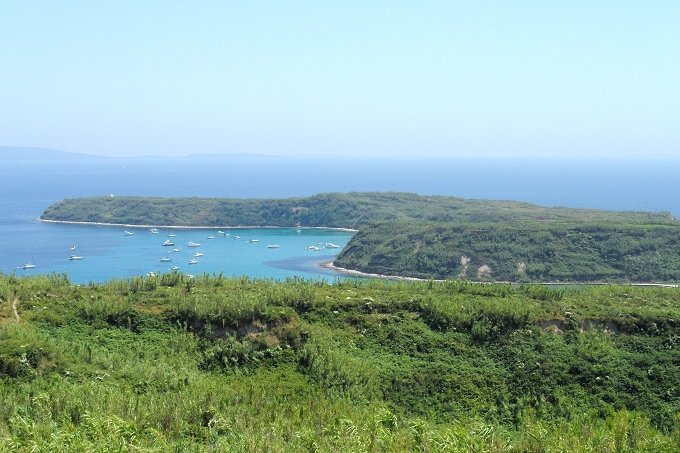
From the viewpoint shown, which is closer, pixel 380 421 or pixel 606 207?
pixel 380 421

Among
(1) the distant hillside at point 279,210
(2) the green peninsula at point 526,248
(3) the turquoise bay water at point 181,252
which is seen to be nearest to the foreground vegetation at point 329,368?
(3) the turquoise bay water at point 181,252

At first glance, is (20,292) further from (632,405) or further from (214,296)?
(632,405)

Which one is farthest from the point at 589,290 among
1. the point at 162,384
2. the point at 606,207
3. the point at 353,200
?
the point at 606,207

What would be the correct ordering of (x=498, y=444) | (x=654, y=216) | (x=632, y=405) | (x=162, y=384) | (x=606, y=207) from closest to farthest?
1. (x=498, y=444)
2. (x=162, y=384)
3. (x=632, y=405)
4. (x=654, y=216)
5. (x=606, y=207)

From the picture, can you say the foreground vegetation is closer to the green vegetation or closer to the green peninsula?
the green vegetation

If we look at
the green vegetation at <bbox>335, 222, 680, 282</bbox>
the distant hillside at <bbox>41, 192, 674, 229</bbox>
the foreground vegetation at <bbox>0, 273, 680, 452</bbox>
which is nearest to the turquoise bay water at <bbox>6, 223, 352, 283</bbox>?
the distant hillside at <bbox>41, 192, 674, 229</bbox>

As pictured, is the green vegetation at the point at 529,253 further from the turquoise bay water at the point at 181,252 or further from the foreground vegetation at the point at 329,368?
the foreground vegetation at the point at 329,368

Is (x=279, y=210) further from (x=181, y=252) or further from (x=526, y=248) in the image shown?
(x=526, y=248)

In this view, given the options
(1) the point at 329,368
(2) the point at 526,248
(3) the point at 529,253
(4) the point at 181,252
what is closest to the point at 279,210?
(4) the point at 181,252
